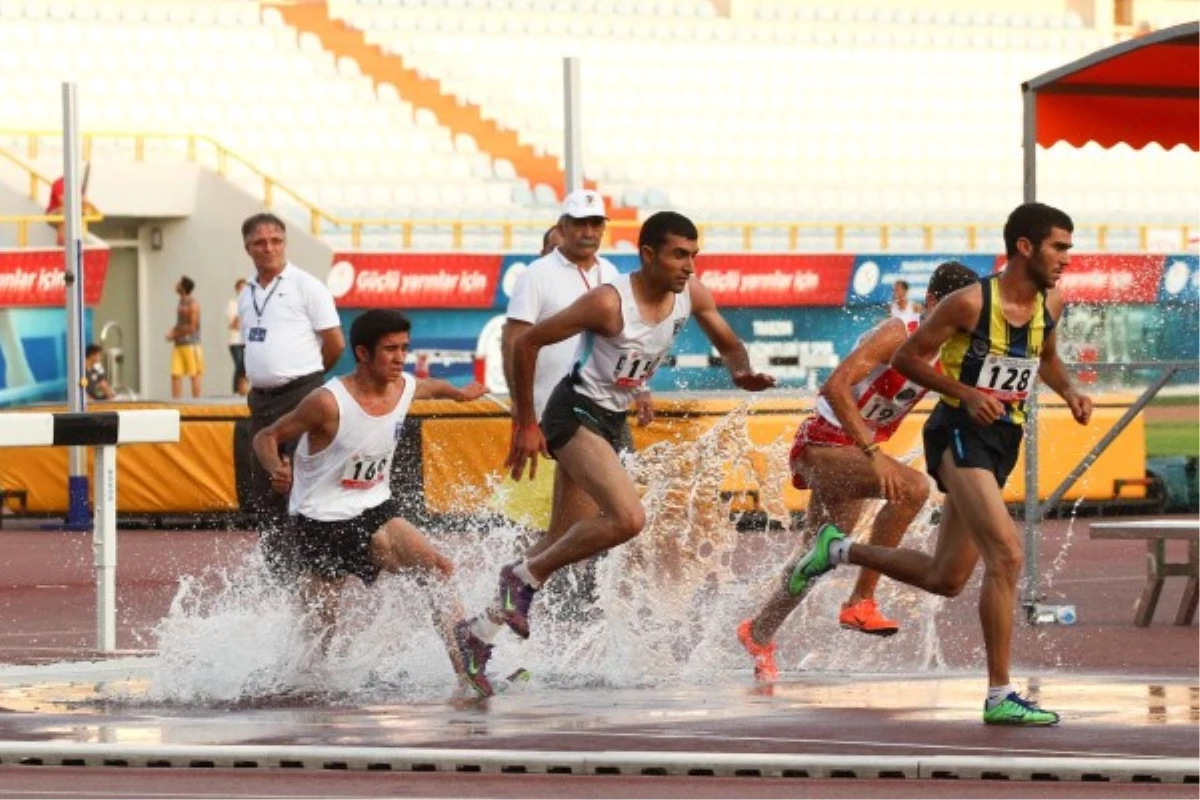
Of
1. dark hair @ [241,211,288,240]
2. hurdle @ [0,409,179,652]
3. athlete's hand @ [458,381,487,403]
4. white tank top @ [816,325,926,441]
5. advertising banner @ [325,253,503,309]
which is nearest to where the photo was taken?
athlete's hand @ [458,381,487,403]

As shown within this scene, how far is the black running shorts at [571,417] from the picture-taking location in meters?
11.5

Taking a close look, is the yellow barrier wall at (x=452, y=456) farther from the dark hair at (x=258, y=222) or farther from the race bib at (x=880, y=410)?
the race bib at (x=880, y=410)

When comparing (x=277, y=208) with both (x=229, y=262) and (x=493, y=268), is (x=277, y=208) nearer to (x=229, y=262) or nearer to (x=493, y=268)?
(x=229, y=262)

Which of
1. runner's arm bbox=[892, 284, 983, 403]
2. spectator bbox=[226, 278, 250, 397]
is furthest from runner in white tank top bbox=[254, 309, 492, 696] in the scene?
spectator bbox=[226, 278, 250, 397]

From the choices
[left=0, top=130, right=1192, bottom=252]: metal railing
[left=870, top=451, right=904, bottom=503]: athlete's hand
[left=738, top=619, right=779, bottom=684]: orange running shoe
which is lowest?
[left=738, top=619, right=779, bottom=684]: orange running shoe

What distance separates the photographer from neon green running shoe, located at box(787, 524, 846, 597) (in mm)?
11602

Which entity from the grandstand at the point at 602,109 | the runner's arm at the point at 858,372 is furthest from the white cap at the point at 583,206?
the grandstand at the point at 602,109

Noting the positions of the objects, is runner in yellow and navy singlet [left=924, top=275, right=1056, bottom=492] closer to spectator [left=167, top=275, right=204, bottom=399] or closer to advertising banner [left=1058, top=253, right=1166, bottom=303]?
advertising banner [left=1058, top=253, right=1166, bottom=303]

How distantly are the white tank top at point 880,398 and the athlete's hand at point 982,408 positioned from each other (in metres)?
1.96

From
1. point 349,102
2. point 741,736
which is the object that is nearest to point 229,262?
point 349,102

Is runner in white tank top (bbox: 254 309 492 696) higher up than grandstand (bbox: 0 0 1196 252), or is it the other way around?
grandstand (bbox: 0 0 1196 252)

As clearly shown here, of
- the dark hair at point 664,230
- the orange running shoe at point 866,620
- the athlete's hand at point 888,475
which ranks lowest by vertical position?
the orange running shoe at point 866,620

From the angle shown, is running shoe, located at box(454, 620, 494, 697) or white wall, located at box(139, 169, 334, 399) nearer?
running shoe, located at box(454, 620, 494, 697)

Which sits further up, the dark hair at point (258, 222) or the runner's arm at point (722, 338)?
the dark hair at point (258, 222)
